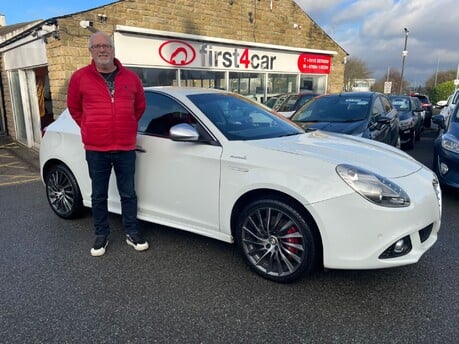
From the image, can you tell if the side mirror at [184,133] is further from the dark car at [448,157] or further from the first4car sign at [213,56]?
the first4car sign at [213,56]

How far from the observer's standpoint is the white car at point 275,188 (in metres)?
2.51

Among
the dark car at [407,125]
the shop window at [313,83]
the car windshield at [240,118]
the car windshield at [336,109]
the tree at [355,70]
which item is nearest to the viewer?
the car windshield at [240,118]

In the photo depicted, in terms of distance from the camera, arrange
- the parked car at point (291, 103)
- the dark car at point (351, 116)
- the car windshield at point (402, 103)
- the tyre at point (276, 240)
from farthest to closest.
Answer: the car windshield at point (402, 103) → the parked car at point (291, 103) → the dark car at point (351, 116) → the tyre at point (276, 240)

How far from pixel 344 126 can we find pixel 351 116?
0.45m

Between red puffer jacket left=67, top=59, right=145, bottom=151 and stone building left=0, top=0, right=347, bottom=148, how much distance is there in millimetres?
4925

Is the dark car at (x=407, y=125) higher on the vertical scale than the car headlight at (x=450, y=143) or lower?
lower

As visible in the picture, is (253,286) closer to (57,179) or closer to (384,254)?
(384,254)

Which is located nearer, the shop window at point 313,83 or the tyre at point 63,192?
the tyre at point 63,192

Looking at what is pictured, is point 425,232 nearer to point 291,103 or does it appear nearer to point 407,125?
point 407,125

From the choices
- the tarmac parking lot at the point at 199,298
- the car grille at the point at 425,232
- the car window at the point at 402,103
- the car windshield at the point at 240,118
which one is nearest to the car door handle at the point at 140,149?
the car windshield at the point at 240,118

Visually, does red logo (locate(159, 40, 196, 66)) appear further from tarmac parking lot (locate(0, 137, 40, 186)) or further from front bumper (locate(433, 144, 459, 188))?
front bumper (locate(433, 144, 459, 188))

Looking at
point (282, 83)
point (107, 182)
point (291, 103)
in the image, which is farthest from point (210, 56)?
point (107, 182)

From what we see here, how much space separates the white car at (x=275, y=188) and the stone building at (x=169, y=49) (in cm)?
480

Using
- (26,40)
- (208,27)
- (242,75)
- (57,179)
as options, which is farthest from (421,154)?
(26,40)
